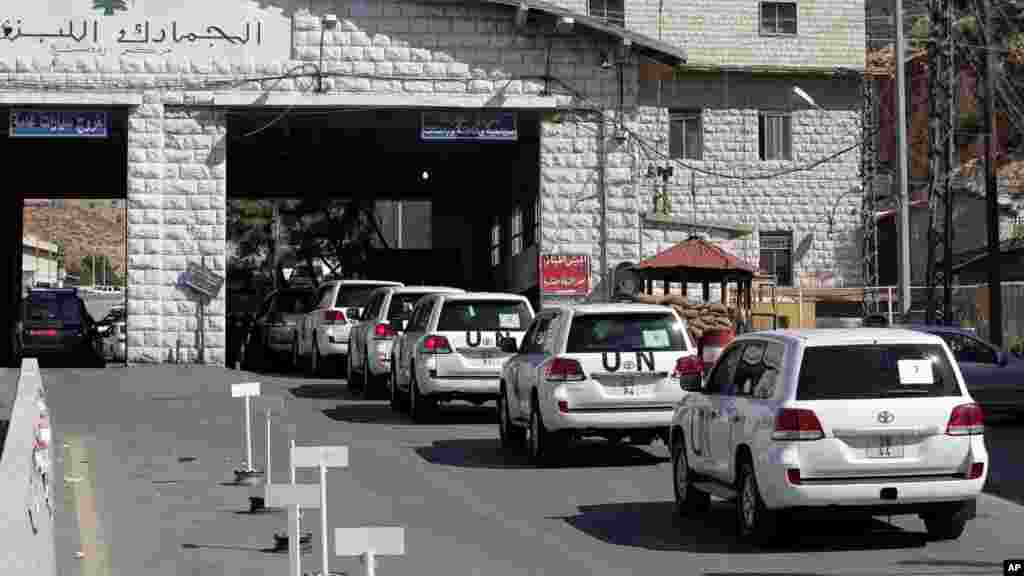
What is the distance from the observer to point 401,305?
2848cm

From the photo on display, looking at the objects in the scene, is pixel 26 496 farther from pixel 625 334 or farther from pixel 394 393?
pixel 394 393

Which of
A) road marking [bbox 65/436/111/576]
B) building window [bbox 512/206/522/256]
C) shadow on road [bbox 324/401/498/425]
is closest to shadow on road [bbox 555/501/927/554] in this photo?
road marking [bbox 65/436/111/576]

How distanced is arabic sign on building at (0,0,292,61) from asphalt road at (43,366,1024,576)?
40.9 feet

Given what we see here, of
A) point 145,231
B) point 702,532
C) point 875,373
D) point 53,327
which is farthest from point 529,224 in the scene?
point 875,373

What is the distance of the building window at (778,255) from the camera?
165 feet

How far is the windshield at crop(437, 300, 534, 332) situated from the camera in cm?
2388

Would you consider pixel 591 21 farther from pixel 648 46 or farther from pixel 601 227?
pixel 601 227

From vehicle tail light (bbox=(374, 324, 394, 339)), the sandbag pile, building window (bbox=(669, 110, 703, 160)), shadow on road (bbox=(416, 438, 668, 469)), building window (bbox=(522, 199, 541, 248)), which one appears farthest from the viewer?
building window (bbox=(669, 110, 703, 160))

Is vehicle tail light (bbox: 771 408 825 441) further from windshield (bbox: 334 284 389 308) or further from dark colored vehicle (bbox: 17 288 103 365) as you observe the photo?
dark colored vehicle (bbox: 17 288 103 365)

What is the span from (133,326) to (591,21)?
35.3 feet

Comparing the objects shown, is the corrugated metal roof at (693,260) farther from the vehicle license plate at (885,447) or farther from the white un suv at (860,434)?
the vehicle license plate at (885,447)

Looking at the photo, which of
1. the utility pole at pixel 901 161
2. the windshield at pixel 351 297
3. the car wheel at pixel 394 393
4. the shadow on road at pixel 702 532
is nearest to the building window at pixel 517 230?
the windshield at pixel 351 297

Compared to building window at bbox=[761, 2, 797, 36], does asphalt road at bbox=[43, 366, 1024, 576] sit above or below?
below

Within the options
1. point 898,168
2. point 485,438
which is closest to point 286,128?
point 898,168
